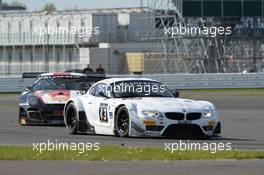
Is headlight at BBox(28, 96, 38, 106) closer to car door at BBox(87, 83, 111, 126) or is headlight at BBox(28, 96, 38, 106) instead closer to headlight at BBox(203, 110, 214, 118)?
car door at BBox(87, 83, 111, 126)

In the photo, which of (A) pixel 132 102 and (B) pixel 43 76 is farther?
(B) pixel 43 76

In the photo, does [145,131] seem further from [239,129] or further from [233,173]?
[233,173]

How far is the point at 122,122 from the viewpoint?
1552 cm

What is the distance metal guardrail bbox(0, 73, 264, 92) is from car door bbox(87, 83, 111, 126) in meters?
22.6

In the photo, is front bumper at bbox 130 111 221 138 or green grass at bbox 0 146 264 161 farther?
front bumper at bbox 130 111 221 138

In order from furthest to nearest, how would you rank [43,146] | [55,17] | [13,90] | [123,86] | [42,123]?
[55,17] < [13,90] < [42,123] < [123,86] < [43,146]

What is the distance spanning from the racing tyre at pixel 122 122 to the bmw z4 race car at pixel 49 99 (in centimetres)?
388

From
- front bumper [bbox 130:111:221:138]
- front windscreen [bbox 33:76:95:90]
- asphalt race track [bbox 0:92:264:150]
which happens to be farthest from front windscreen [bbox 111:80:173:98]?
front windscreen [bbox 33:76:95:90]

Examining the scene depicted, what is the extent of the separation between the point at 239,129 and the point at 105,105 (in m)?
3.41

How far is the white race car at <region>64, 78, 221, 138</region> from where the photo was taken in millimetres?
15117

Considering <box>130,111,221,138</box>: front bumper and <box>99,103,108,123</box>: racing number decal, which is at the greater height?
<box>99,103,108,123</box>: racing number decal

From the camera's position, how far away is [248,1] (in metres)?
52.2

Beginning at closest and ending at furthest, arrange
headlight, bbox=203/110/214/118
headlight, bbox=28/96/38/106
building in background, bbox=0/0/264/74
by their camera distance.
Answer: headlight, bbox=203/110/214/118
headlight, bbox=28/96/38/106
building in background, bbox=0/0/264/74

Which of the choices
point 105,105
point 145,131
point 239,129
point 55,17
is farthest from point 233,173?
point 55,17
